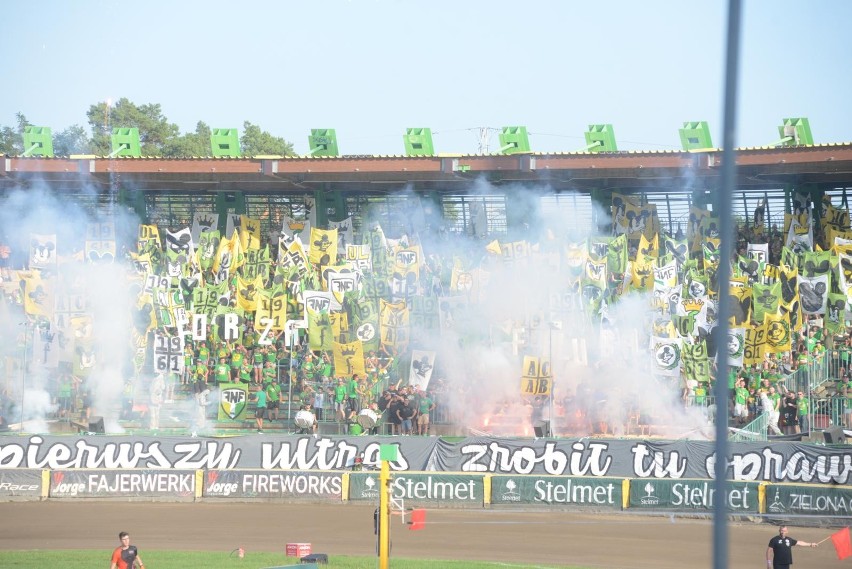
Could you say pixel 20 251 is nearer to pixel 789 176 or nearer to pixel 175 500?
pixel 175 500

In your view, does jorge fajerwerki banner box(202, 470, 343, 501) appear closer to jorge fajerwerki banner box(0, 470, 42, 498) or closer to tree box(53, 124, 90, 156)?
jorge fajerwerki banner box(0, 470, 42, 498)

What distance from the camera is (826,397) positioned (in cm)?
3291

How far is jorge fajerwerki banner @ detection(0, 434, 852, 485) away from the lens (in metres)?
29.5

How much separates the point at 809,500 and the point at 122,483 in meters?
18.5

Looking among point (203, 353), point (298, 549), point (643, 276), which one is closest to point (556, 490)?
point (298, 549)

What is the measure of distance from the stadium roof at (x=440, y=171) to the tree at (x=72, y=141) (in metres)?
20.1

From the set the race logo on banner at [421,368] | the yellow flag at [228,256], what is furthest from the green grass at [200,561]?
the yellow flag at [228,256]

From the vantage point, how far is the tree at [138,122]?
291 feet

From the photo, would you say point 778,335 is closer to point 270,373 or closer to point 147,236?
point 270,373

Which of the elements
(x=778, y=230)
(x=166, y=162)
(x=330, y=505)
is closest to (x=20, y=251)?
(x=166, y=162)

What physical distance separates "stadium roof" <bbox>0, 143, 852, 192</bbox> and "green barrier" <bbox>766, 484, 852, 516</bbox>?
13975 millimetres

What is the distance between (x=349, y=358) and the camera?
36500 millimetres

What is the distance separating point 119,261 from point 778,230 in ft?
77.1

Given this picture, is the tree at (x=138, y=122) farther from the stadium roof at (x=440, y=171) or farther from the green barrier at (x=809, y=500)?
the green barrier at (x=809, y=500)
